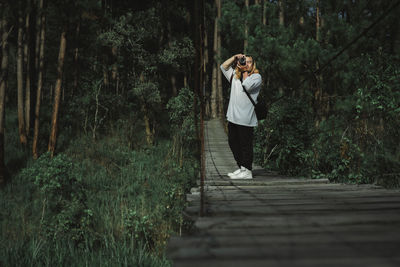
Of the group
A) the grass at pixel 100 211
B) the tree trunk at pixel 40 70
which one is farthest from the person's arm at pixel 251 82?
the tree trunk at pixel 40 70

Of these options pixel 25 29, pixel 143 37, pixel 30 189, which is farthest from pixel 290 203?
pixel 25 29

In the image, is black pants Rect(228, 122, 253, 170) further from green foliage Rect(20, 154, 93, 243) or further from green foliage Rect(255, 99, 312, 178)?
green foliage Rect(20, 154, 93, 243)

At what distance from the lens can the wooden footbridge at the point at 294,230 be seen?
1.61 meters

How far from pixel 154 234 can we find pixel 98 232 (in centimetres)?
142

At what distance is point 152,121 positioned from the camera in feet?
41.7

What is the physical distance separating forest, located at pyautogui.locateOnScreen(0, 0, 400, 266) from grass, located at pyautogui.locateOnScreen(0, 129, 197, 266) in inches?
1.2

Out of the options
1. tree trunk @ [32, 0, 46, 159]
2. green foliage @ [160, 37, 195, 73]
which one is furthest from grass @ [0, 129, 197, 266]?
green foliage @ [160, 37, 195, 73]

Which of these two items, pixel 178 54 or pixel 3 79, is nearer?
pixel 3 79

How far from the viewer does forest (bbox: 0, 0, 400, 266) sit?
516 centimetres

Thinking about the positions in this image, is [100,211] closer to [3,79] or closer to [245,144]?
[245,144]

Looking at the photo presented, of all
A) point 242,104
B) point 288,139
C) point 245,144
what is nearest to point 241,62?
point 242,104

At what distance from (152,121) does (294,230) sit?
10967 mm

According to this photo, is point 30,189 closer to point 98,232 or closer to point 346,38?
point 98,232

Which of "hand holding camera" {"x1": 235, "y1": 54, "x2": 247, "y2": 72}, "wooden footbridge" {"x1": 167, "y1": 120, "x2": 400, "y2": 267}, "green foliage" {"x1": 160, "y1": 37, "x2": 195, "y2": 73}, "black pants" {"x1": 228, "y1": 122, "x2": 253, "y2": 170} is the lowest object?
"wooden footbridge" {"x1": 167, "y1": 120, "x2": 400, "y2": 267}
